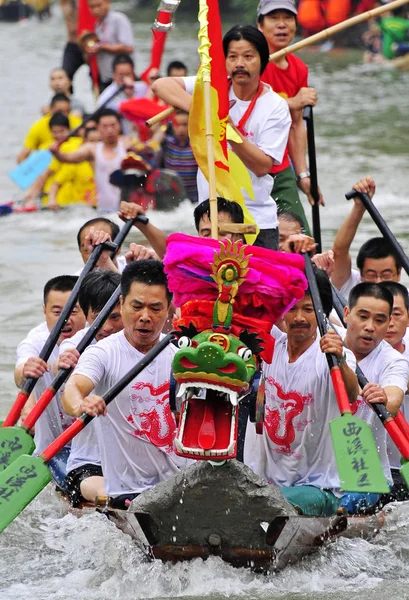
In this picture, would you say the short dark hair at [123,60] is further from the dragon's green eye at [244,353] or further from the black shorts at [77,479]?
the dragon's green eye at [244,353]

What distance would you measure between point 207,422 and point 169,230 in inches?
259

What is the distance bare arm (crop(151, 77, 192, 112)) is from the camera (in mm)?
5336

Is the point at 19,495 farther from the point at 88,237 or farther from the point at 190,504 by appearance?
the point at 88,237

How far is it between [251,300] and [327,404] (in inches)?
29.0

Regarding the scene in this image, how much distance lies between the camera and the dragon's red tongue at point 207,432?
4012mm

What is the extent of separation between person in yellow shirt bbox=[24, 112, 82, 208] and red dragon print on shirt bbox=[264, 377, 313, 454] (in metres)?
6.60

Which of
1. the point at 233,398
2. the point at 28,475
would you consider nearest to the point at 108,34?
the point at 28,475

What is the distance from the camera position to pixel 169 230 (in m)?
10.6

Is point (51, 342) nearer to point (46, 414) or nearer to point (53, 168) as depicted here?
point (46, 414)

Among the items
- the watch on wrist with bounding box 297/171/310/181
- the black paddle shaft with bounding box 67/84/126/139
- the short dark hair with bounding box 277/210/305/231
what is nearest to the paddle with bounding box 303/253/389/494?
the short dark hair with bounding box 277/210/305/231

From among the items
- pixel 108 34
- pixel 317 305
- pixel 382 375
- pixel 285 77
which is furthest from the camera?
pixel 108 34

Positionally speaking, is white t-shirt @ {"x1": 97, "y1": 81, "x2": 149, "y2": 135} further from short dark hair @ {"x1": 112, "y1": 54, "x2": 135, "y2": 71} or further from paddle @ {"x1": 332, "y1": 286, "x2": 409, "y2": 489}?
paddle @ {"x1": 332, "y1": 286, "x2": 409, "y2": 489}

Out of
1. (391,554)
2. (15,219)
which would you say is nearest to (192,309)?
(391,554)

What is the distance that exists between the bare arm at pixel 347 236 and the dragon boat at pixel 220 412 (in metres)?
1.40
